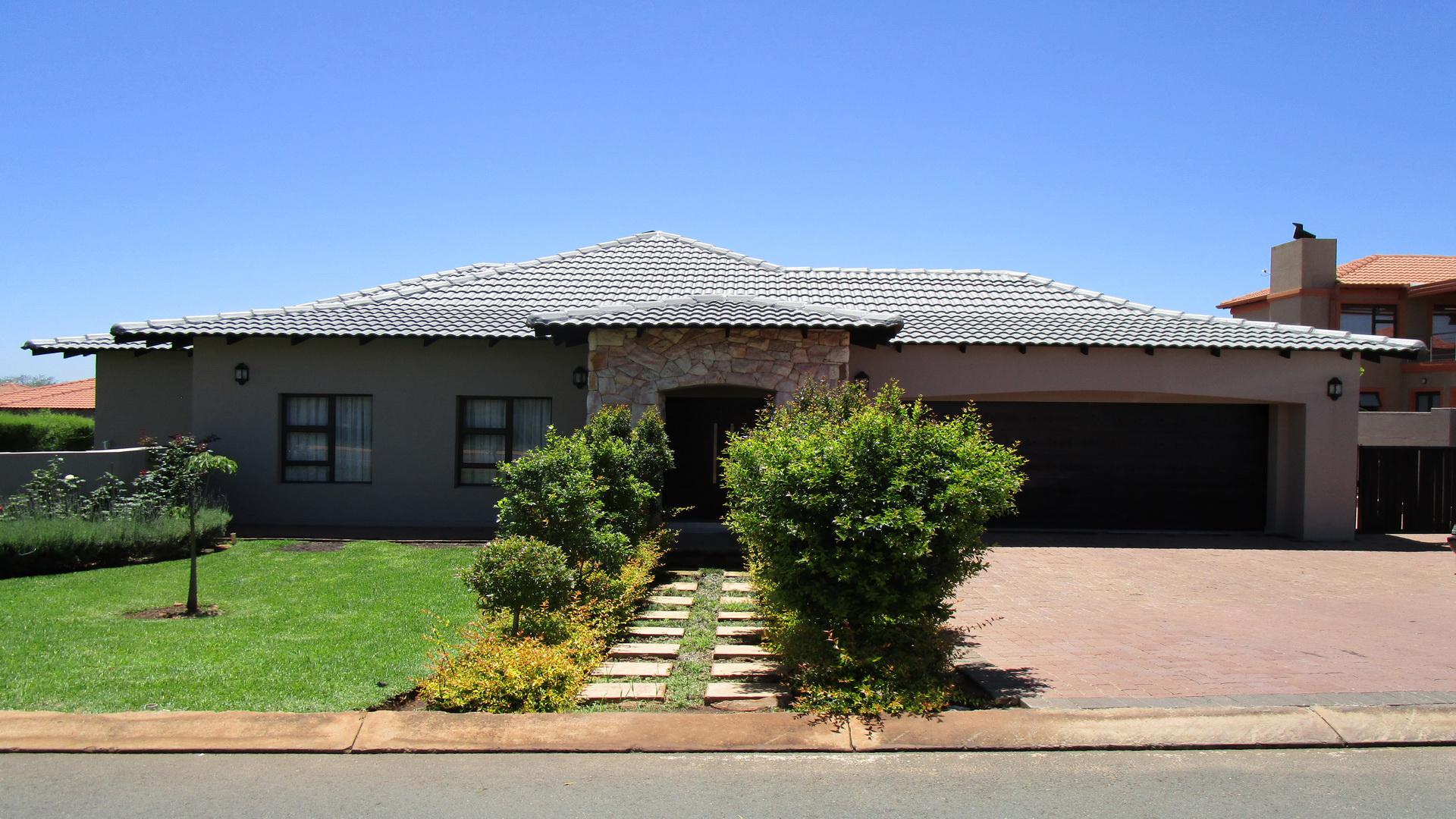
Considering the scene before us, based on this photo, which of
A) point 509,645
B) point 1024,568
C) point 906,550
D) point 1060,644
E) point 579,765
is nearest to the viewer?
point 579,765

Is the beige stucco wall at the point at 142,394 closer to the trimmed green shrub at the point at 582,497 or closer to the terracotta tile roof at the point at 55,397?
the trimmed green shrub at the point at 582,497

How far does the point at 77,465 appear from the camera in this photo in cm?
1315

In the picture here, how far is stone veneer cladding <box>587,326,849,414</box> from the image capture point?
13.9 meters

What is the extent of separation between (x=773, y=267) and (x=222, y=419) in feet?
33.0

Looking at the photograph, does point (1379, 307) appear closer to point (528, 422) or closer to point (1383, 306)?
point (1383, 306)

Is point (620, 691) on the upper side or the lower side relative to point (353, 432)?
lower

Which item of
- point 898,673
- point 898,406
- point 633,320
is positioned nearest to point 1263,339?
point 633,320

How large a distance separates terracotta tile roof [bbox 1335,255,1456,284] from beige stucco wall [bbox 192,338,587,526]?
36660 mm

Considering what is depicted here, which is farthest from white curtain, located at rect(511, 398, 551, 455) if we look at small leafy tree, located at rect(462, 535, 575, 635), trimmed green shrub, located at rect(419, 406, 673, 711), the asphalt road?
the asphalt road

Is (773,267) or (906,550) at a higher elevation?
(773,267)

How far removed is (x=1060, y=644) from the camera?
8.45 m

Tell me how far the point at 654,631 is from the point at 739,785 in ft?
11.7

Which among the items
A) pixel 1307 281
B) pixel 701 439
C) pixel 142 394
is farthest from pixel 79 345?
pixel 1307 281

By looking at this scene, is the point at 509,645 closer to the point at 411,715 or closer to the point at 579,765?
the point at 411,715
